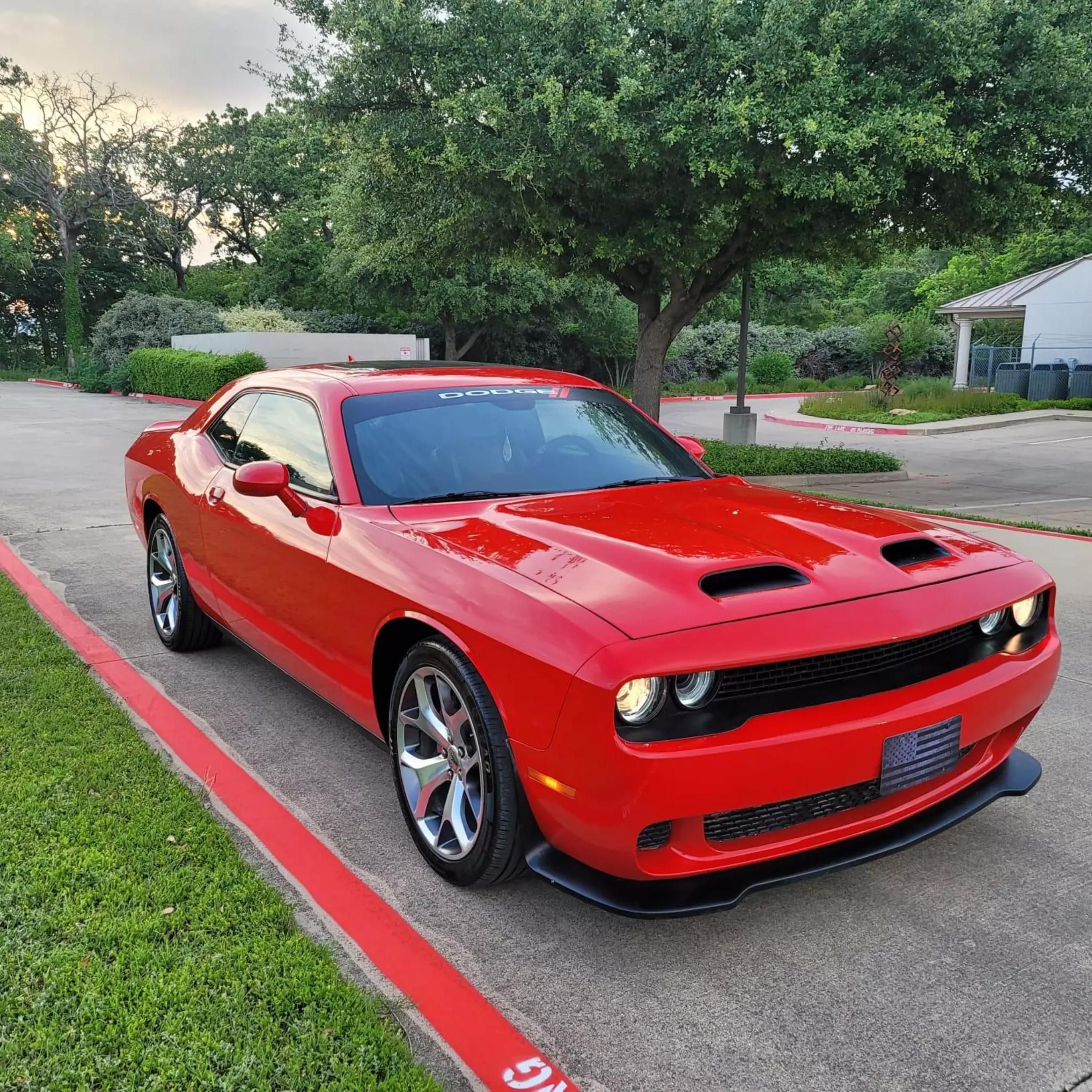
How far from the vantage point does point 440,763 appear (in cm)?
313

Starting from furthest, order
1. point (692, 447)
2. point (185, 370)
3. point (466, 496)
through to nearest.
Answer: point (185, 370)
point (692, 447)
point (466, 496)

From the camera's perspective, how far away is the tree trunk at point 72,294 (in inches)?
1617

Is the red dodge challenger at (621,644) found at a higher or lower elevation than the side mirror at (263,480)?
lower

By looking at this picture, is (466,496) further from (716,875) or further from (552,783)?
(716,875)

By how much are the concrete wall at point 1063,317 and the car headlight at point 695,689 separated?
35.8 meters

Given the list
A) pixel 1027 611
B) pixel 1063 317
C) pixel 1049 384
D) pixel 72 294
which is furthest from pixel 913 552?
pixel 72 294

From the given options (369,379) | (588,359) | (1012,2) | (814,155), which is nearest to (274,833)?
(369,379)

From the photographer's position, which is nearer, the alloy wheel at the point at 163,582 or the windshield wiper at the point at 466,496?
the windshield wiper at the point at 466,496

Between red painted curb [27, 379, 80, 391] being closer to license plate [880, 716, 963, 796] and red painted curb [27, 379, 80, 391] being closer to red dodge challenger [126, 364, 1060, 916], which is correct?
red dodge challenger [126, 364, 1060, 916]

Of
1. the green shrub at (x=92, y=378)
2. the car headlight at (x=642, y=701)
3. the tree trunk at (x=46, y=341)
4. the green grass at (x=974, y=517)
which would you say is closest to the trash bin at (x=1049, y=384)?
the green grass at (x=974, y=517)

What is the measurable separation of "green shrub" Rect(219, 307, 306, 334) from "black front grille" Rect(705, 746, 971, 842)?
29.2 meters

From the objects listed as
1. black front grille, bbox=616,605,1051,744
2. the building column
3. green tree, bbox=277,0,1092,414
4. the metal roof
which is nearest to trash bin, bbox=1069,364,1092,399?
the building column

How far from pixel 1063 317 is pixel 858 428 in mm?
15792

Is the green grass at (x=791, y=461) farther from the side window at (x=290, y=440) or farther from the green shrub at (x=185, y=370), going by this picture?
the green shrub at (x=185, y=370)
